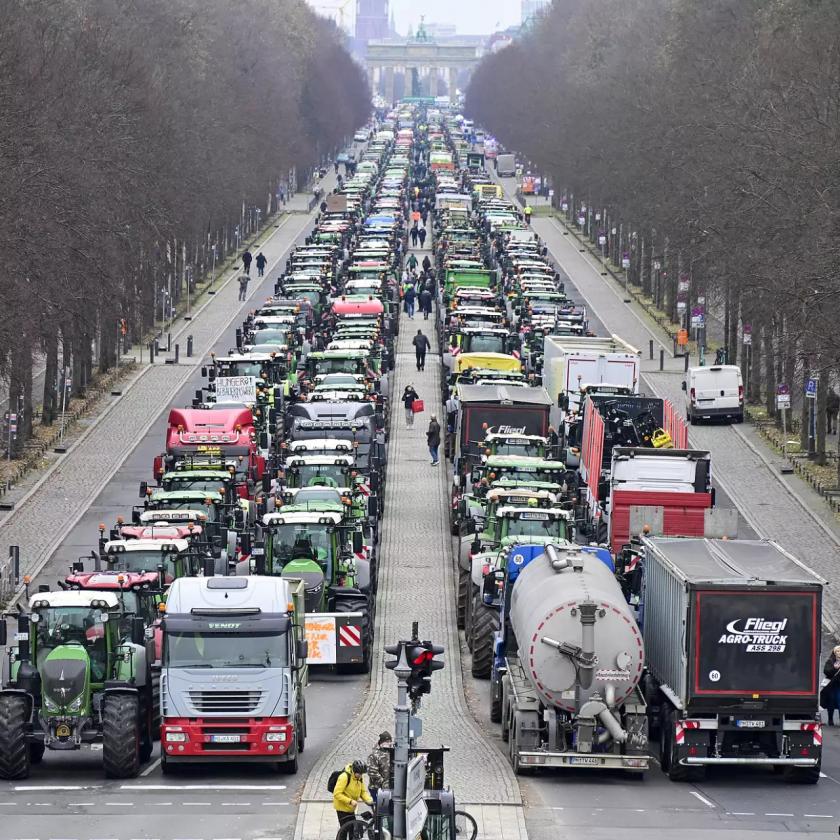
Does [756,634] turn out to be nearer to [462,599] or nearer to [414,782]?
[414,782]

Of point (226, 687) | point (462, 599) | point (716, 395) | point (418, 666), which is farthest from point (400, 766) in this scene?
point (716, 395)

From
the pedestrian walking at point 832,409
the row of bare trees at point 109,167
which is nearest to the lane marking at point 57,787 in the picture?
the row of bare trees at point 109,167

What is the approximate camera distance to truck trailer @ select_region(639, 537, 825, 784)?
2995 centimetres

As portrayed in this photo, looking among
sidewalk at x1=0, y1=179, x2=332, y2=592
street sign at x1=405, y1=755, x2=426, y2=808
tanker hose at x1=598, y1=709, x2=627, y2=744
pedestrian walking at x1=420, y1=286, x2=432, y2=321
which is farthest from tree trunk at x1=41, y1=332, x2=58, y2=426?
street sign at x1=405, y1=755, x2=426, y2=808

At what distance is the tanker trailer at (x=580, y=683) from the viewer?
29.8 m

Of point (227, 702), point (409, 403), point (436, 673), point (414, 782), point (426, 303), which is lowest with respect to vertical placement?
point (436, 673)

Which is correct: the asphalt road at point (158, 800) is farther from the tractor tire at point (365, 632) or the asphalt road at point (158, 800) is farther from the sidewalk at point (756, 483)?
the sidewalk at point (756, 483)

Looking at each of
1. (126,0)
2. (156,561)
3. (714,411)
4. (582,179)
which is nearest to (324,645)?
(156,561)

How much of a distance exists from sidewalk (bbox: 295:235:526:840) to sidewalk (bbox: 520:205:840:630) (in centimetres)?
699

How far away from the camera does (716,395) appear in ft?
225

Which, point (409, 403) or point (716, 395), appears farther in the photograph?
point (716, 395)

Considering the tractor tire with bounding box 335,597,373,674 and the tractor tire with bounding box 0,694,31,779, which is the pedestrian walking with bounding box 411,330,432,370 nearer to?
the tractor tire with bounding box 335,597,373,674

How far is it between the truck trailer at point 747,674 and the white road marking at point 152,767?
6.65 meters

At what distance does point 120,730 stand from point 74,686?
81cm
